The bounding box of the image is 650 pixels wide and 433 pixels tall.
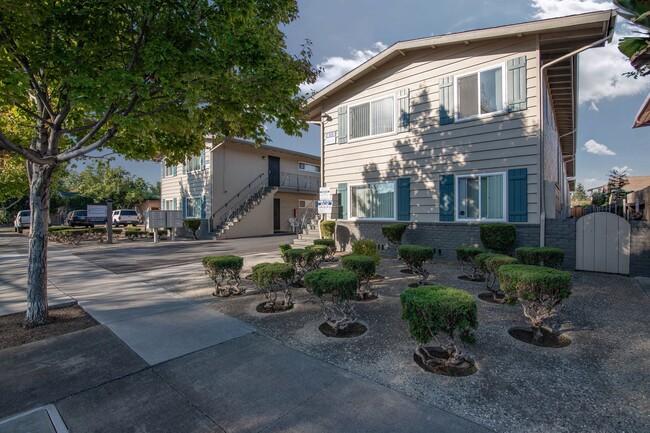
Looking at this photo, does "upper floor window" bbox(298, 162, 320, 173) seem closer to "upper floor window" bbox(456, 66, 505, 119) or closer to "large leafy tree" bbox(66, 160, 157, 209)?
"upper floor window" bbox(456, 66, 505, 119)

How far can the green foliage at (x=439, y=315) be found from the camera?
10.2ft

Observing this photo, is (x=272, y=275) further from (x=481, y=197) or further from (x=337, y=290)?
(x=481, y=197)

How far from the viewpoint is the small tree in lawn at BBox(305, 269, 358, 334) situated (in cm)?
418

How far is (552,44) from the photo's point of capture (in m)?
8.69

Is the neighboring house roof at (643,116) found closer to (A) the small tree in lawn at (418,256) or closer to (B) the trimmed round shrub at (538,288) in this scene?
(A) the small tree in lawn at (418,256)

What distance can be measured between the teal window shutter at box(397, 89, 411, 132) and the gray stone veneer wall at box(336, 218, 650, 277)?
3676mm

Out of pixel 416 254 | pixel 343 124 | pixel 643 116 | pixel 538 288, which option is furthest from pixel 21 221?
pixel 643 116

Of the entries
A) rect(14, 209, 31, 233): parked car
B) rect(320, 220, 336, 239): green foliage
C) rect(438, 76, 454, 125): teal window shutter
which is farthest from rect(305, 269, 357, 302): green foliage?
rect(14, 209, 31, 233): parked car

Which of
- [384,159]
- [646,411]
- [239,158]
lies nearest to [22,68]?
[646,411]

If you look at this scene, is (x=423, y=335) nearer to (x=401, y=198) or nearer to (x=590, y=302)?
(x=590, y=302)

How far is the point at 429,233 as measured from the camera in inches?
410

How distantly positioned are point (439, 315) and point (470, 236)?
731 cm

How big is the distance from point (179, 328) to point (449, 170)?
9016mm

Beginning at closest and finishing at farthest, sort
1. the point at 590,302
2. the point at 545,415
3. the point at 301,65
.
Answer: the point at 545,415
the point at 590,302
the point at 301,65
